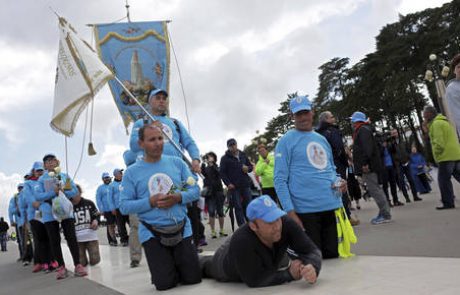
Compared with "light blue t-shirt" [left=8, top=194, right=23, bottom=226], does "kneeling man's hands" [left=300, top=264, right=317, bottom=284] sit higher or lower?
lower

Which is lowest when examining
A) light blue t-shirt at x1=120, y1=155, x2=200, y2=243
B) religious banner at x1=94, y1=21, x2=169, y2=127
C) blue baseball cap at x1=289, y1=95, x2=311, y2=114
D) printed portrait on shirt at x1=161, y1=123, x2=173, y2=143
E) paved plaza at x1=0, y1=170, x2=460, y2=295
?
paved plaza at x1=0, y1=170, x2=460, y2=295

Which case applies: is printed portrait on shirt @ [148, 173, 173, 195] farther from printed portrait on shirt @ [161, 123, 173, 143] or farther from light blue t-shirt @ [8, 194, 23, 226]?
light blue t-shirt @ [8, 194, 23, 226]

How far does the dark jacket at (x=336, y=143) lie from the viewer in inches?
314

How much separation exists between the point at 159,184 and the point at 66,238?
128 inches

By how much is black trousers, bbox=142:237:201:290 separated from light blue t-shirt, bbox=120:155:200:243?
0.11 m

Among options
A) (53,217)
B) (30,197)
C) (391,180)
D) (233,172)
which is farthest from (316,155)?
(391,180)

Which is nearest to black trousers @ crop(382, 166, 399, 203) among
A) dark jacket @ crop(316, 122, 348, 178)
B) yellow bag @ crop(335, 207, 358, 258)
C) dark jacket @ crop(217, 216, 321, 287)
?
dark jacket @ crop(316, 122, 348, 178)

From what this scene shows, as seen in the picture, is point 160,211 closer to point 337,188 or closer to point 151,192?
point 151,192

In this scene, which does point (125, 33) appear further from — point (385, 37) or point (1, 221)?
point (385, 37)

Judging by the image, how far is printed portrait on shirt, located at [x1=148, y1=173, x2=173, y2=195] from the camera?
4715mm

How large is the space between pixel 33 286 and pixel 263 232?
4.94m

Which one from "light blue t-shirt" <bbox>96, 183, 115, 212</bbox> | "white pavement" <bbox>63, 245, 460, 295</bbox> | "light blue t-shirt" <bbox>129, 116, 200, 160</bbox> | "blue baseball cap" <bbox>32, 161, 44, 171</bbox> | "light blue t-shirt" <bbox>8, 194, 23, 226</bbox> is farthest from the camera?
"light blue t-shirt" <bbox>96, 183, 115, 212</bbox>

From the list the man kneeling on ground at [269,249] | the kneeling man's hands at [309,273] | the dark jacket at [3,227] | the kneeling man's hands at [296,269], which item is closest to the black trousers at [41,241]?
the man kneeling on ground at [269,249]

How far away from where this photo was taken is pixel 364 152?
8.34 meters
